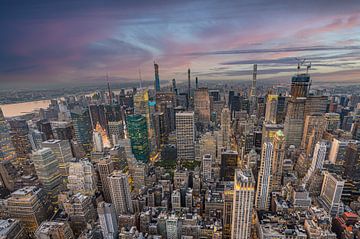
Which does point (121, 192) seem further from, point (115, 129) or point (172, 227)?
point (115, 129)

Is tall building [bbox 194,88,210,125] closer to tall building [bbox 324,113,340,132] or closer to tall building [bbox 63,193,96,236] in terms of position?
tall building [bbox 324,113,340,132]

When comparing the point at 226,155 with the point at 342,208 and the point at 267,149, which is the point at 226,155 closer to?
the point at 267,149

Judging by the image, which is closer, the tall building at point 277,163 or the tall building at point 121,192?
the tall building at point 121,192

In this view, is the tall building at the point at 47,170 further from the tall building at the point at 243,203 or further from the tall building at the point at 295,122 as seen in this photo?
the tall building at the point at 295,122

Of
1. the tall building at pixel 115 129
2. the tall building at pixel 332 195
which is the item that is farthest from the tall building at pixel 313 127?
the tall building at pixel 115 129

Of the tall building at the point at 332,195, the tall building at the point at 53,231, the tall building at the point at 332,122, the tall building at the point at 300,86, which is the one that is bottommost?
the tall building at the point at 332,195

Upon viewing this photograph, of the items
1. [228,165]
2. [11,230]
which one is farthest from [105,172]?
[228,165]
